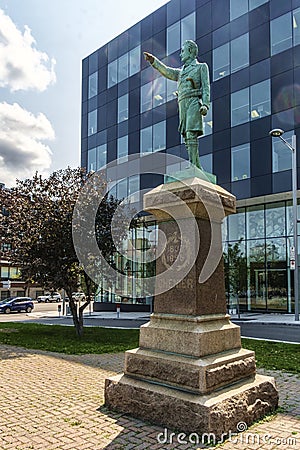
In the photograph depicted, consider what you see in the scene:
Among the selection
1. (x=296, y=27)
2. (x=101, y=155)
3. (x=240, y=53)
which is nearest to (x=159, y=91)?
(x=240, y=53)

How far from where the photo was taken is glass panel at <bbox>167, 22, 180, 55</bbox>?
99.6 ft

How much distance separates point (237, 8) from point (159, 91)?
7.54 metres

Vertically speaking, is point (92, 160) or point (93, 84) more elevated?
point (93, 84)

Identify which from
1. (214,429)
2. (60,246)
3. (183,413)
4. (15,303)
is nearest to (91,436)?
(183,413)

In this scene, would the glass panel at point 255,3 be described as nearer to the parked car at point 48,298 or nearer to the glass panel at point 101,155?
the glass panel at point 101,155

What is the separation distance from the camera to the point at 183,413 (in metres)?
5.11

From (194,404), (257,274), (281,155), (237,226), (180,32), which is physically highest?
(180,32)

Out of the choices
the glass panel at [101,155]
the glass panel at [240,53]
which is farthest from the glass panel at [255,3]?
the glass panel at [101,155]

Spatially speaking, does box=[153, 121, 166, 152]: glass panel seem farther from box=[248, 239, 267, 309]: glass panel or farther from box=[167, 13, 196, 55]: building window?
box=[248, 239, 267, 309]: glass panel

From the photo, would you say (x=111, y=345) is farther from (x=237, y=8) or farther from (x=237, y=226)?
(x=237, y=8)

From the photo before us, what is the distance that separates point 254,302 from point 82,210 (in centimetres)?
1699

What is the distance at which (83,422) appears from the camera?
5.55m

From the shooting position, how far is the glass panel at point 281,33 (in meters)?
24.6

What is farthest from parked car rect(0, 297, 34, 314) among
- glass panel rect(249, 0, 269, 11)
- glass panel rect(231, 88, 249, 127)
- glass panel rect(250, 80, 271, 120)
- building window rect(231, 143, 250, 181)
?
glass panel rect(249, 0, 269, 11)
